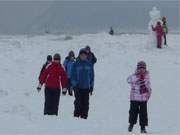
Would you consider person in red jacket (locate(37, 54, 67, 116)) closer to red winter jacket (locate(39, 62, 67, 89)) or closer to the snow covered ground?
red winter jacket (locate(39, 62, 67, 89))

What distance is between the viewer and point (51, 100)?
14.8 meters

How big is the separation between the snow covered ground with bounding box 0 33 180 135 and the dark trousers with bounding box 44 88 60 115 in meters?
0.43

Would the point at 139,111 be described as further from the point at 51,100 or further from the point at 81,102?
the point at 51,100

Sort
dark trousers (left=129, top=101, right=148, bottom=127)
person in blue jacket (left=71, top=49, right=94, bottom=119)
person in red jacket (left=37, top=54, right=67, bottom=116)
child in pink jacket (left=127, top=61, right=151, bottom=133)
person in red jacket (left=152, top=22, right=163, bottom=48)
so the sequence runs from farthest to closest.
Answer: person in red jacket (left=152, top=22, right=163, bottom=48), person in red jacket (left=37, top=54, right=67, bottom=116), person in blue jacket (left=71, top=49, right=94, bottom=119), dark trousers (left=129, top=101, right=148, bottom=127), child in pink jacket (left=127, top=61, right=151, bottom=133)

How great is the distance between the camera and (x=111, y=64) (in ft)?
95.9

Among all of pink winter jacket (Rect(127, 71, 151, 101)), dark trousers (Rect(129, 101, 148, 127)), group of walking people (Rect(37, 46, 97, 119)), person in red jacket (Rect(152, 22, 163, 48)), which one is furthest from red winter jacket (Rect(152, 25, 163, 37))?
pink winter jacket (Rect(127, 71, 151, 101))

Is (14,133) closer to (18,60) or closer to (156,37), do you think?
(18,60)

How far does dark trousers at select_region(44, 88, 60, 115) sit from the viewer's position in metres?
14.7

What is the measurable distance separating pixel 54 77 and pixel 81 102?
82 cm

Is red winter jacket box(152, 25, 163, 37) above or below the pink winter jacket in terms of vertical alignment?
above

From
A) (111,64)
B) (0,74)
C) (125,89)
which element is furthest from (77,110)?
(111,64)

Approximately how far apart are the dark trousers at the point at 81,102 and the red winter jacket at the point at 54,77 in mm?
416

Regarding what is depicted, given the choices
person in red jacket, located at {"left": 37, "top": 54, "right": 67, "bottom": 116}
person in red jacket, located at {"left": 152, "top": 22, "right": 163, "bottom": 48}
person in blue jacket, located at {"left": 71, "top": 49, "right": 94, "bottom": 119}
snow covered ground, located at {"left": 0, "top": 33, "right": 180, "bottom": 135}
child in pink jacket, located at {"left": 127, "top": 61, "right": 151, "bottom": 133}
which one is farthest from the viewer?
person in red jacket, located at {"left": 152, "top": 22, "right": 163, "bottom": 48}

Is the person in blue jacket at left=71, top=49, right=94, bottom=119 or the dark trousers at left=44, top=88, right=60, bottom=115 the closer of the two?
the person in blue jacket at left=71, top=49, right=94, bottom=119
